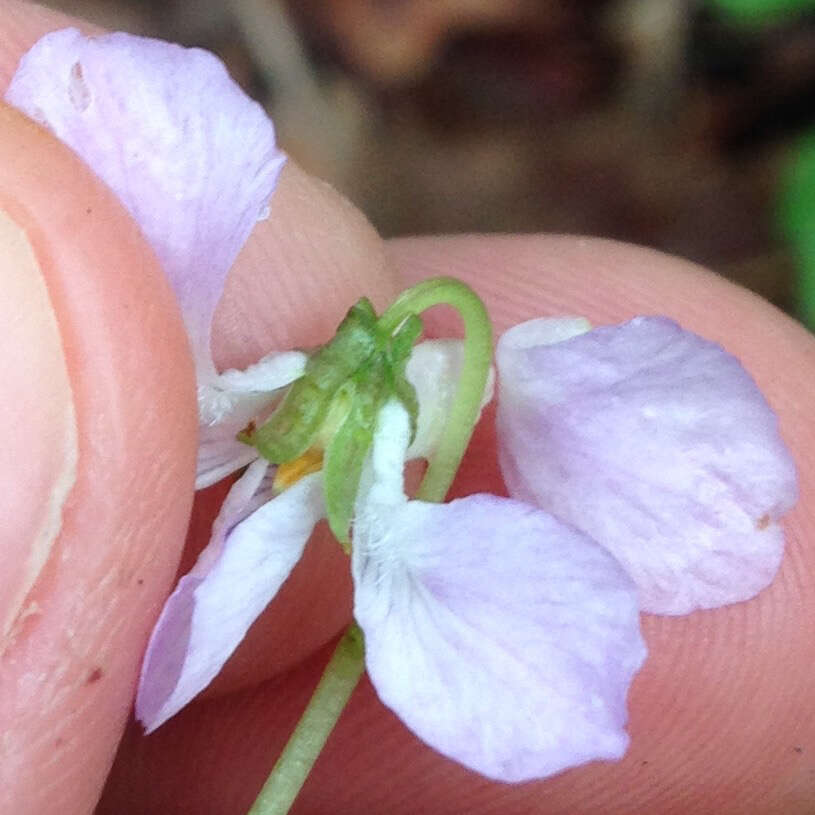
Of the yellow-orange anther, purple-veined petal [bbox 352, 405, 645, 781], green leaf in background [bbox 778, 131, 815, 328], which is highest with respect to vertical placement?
the yellow-orange anther

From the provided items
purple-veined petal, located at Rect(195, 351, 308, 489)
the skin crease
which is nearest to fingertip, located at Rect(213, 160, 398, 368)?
the skin crease

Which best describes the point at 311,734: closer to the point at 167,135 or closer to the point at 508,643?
the point at 508,643

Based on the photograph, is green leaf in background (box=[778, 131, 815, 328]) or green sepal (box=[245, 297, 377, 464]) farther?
green leaf in background (box=[778, 131, 815, 328])

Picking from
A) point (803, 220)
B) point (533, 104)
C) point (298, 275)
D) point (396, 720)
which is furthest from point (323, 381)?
point (533, 104)

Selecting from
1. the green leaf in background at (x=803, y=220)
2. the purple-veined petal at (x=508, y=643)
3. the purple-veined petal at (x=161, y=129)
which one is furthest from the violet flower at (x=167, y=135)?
the green leaf in background at (x=803, y=220)

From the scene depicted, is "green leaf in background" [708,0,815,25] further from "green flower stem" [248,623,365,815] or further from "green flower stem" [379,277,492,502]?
"green flower stem" [248,623,365,815]

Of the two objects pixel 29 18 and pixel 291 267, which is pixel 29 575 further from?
pixel 29 18
